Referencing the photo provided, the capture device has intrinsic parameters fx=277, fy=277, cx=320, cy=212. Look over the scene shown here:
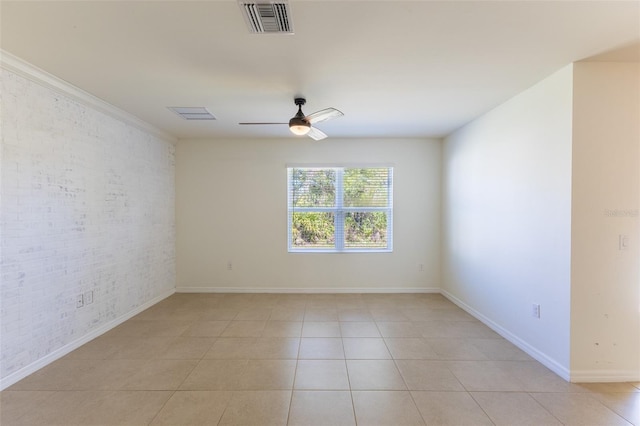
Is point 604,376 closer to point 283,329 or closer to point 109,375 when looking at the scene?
point 283,329

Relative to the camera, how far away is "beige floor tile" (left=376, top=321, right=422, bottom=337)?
3075 millimetres

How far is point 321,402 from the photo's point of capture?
199cm

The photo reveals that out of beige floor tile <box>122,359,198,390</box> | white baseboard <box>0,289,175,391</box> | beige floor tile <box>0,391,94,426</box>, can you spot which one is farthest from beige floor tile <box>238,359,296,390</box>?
white baseboard <box>0,289,175,391</box>

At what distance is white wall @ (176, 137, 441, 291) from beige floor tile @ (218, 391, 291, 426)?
256 centimetres

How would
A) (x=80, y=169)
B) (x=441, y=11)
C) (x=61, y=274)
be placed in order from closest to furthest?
(x=441, y=11) < (x=61, y=274) < (x=80, y=169)

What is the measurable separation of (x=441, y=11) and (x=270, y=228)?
12.1 feet

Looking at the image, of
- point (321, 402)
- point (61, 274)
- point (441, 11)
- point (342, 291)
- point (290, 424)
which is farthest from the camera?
point (342, 291)

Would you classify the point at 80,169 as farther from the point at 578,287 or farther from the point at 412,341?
the point at 578,287

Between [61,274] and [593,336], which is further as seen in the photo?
[61,274]

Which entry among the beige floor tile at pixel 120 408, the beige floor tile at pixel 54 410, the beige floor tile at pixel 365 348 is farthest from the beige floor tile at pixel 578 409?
the beige floor tile at pixel 54 410

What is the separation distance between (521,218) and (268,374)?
281 centimetres

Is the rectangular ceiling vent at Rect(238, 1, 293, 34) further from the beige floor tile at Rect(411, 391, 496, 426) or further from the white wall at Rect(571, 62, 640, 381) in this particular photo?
the beige floor tile at Rect(411, 391, 496, 426)

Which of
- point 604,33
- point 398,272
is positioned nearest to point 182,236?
point 398,272

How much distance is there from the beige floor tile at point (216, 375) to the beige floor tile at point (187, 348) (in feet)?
0.66
